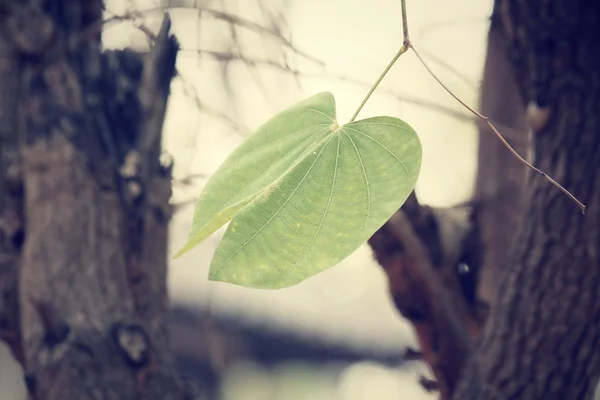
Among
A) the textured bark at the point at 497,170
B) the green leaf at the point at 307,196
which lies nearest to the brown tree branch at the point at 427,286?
the textured bark at the point at 497,170

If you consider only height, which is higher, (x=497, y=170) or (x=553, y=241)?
(x=497, y=170)

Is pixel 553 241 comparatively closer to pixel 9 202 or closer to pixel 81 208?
pixel 81 208

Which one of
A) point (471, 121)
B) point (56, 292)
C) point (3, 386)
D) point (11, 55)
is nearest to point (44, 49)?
point (11, 55)

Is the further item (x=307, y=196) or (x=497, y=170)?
(x=497, y=170)

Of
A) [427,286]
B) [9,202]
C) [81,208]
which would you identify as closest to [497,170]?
[427,286]

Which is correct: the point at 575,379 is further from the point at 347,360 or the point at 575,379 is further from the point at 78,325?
the point at 347,360

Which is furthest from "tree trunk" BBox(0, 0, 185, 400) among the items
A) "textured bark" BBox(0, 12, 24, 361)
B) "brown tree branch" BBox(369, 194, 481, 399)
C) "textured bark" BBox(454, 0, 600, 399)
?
"textured bark" BBox(454, 0, 600, 399)

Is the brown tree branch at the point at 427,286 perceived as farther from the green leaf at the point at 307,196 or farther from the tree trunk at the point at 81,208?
the green leaf at the point at 307,196
